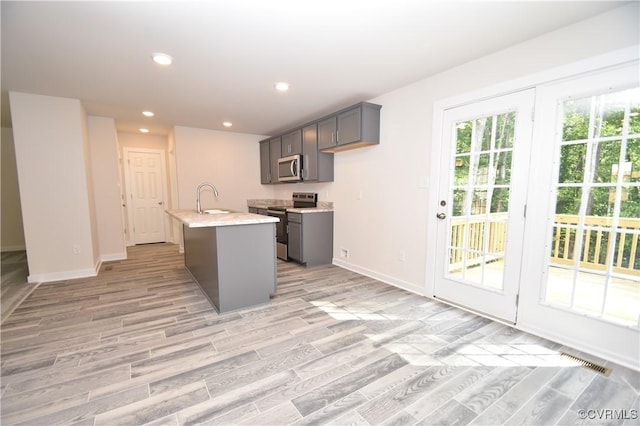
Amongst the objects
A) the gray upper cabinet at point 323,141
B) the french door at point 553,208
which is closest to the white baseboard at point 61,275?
the gray upper cabinet at point 323,141

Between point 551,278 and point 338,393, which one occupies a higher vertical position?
point 551,278

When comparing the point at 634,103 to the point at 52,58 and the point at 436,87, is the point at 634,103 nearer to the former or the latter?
the point at 436,87

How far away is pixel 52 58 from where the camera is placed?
94.3 inches

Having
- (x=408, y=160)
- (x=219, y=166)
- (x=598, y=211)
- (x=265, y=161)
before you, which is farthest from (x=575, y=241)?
(x=219, y=166)

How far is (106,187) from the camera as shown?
4430mm

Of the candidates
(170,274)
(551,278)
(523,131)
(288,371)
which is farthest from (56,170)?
(551,278)

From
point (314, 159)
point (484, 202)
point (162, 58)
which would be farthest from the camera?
point (314, 159)

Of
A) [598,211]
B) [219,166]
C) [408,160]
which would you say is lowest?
[598,211]

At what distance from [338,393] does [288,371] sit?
Answer: 37cm

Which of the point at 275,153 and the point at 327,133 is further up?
the point at 327,133

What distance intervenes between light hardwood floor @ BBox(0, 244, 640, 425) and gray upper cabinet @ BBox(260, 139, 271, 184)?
3127mm

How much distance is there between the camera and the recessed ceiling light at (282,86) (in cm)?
296

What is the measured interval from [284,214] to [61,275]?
10.1 ft

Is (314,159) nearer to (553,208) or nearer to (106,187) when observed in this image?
(553,208)
